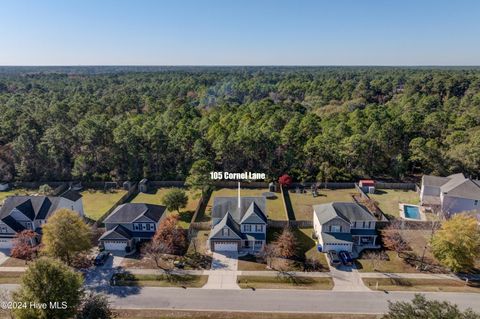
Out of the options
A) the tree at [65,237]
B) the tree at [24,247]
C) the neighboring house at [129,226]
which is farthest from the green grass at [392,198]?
the tree at [24,247]

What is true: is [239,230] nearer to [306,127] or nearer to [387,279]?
[387,279]

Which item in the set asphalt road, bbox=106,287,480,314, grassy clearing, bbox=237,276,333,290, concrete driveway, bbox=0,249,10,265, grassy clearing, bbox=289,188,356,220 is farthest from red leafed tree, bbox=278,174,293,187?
concrete driveway, bbox=0,249,10,265

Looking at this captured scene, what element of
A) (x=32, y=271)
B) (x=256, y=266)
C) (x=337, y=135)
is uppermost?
(x=337, y=135)

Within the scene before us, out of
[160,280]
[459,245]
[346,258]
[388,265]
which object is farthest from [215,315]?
[459,245]

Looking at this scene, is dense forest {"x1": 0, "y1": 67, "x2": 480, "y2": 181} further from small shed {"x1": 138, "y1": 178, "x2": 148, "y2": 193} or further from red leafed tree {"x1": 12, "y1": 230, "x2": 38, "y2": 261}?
red leafed tree {"x1": 12, "y1": 230, "x2": 38, "y2": 261}

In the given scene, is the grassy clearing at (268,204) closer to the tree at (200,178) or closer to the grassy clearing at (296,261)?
the tree at (200,178)

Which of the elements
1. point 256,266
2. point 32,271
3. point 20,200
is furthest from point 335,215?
point 20,200

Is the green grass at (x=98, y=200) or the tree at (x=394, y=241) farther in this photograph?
the green grass at (x=98, y=200)
